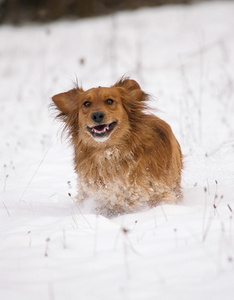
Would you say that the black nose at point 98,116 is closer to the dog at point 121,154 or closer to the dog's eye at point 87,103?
the dog at point 121,154

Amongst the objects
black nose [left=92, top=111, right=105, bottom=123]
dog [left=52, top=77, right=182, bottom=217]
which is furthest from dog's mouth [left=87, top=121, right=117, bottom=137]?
black nose [left=92, top=111, right=105, bottom=123]

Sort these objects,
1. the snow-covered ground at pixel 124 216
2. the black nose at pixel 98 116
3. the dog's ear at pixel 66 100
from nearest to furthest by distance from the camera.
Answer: the snow-covered ground at pixel 124 216
the black nose at pixel 98 116
the dog's ear at pixel 66 100

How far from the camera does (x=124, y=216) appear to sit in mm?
3459

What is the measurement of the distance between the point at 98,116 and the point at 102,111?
68 millimetres

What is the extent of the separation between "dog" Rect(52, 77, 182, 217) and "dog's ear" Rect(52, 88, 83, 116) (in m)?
0.15

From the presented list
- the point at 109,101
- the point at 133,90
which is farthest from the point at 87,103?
the point at 133,90

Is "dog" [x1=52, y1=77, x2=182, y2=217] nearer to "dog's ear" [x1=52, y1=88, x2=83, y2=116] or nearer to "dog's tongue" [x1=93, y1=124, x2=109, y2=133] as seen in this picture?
"dog's tongue" [x1=93, y1=124, x2=109, y2=133]

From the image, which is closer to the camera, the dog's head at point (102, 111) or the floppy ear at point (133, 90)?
the dog's head at point (102, 111)

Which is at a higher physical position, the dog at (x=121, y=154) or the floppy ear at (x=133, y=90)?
the floppy ear at (x=133, y=90)

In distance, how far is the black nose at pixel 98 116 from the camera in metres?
3.79

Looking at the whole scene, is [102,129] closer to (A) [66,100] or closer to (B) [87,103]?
(B) [87,103]

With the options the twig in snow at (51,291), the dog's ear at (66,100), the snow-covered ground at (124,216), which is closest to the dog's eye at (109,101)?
the dog's ear at (66,100)

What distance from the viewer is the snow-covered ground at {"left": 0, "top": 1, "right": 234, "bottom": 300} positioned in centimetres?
211

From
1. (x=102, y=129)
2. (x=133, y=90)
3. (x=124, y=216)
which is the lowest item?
(x=124, y=216)
